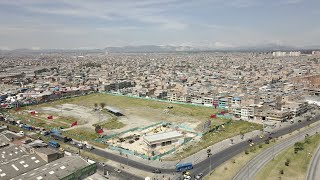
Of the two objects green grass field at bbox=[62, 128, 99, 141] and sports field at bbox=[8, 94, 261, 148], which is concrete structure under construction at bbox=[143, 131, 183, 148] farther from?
green grass field at bbox=[62, 128, 99, 141]

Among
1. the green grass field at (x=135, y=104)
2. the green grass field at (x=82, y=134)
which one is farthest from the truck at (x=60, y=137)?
the green grass field at (x=135, y=104)

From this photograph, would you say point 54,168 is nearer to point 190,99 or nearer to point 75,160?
point 75,160

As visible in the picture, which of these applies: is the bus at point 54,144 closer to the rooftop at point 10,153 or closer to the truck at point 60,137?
the truck at point 60,137

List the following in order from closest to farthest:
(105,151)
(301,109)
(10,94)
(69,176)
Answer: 1. (69,176)
2. (105,151)
3. (301,109)
4. (10,94)

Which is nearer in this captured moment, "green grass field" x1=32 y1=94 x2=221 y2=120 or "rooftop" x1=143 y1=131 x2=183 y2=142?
"rooftop" x1=143 y1=131 x2=183 y2=142

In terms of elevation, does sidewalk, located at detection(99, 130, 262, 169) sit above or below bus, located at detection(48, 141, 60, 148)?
below

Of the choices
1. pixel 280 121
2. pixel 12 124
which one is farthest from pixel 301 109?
pixel 12 124

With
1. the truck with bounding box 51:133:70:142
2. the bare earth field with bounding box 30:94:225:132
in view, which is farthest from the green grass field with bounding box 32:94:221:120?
the truck with bounding box 51:133:70:142

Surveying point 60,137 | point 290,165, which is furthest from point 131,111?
point 290,165
